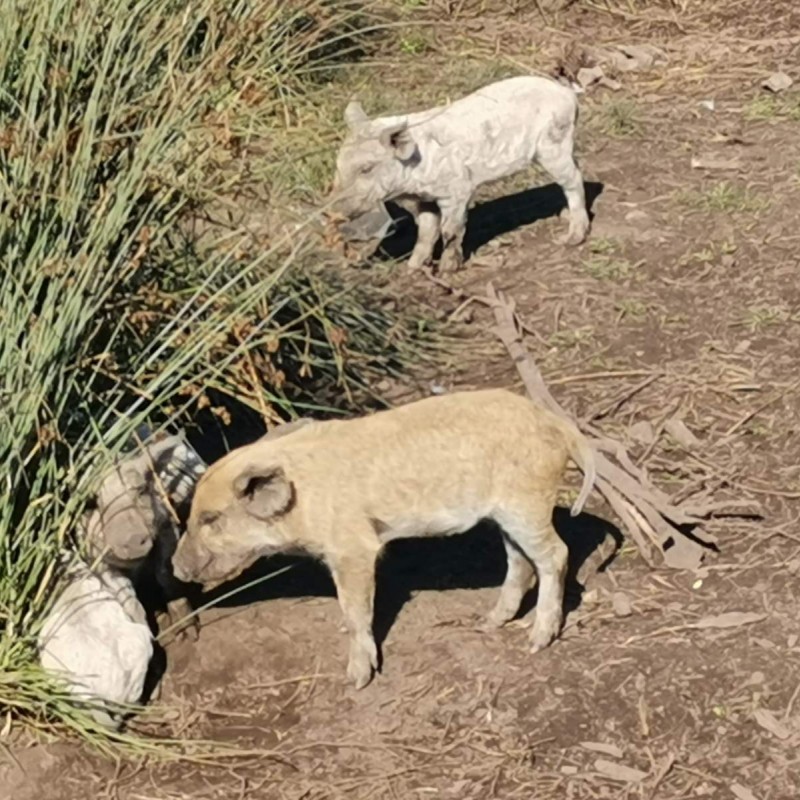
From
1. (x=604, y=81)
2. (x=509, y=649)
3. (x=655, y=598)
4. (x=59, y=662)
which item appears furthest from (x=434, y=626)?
(x=604, y=81)

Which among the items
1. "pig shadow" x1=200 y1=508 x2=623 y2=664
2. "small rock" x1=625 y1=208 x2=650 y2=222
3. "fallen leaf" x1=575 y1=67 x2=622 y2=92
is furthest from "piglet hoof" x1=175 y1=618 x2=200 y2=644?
"fallen leaf" x1=575 y1=67 x2=622 y2=92

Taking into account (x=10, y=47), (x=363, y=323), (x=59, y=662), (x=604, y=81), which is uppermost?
(x=10, y=47)

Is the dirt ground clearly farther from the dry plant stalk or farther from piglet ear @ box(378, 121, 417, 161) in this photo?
piglet ear @ box(378, 121, 417, 161)

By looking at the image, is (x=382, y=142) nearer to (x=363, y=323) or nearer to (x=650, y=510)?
(x=363, y=323)

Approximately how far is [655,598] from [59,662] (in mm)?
1878

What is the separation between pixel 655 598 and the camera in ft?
19.1

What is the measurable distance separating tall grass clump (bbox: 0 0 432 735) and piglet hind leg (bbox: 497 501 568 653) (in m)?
0.93

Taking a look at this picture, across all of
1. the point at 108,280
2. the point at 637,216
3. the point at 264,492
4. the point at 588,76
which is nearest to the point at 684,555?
the point at 264,492

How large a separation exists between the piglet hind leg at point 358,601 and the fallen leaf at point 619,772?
30.9 inches

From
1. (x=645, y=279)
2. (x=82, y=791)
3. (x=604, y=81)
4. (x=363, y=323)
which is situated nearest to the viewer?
(x=82, y=791)

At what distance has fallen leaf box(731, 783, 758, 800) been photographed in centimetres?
498

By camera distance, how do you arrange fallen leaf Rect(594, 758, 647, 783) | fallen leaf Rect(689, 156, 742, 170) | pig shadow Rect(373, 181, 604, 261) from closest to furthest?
fallen leaf Rect(594, 758, 647, 783), pig shadow Rect(373, 181, 604, 261), fallen leaf Rect(689, 156, 742, 170)

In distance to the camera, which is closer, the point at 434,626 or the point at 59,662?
the point at 59,662

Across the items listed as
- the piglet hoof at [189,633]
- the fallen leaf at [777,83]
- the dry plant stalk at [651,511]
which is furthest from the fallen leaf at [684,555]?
the fallen leaf at [777,83]
